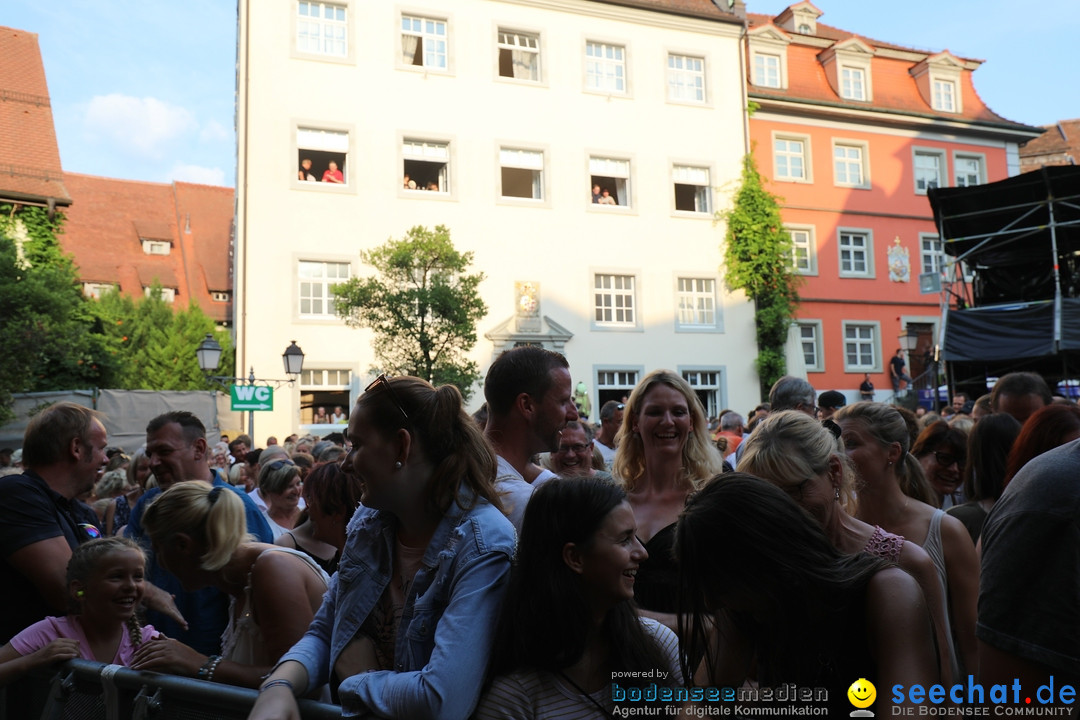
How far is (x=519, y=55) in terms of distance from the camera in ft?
88.2

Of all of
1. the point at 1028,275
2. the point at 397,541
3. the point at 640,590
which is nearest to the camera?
the point at 397,541

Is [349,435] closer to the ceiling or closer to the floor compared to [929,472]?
closer to the ceiling

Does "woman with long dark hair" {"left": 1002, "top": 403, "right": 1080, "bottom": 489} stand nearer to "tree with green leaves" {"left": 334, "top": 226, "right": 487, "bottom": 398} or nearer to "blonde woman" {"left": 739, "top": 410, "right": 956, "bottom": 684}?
"blonde woman" {"left": 739, "top": 410, "right": 956, "bottom": 684}

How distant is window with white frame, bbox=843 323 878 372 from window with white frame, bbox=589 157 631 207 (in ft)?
30.2

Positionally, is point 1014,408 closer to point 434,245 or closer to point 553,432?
point 553,432

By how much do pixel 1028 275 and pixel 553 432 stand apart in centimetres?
1696

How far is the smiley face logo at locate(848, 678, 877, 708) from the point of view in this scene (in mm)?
1918

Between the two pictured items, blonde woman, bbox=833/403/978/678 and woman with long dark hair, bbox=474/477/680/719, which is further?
blonde woman, bbox=833/403/978/678

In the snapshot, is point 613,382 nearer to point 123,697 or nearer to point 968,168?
point 968,168

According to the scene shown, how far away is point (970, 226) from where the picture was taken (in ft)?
59.2

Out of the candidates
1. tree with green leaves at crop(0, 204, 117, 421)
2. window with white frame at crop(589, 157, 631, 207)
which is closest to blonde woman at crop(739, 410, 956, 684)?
tree with green leaves at crop(0, 204, 117, 421)

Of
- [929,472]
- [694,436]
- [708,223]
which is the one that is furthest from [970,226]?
[694,436]

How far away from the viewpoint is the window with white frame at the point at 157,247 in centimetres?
5150

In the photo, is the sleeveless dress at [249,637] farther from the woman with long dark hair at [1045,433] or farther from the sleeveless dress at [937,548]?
the woman with long dark hair at [1045,433]
